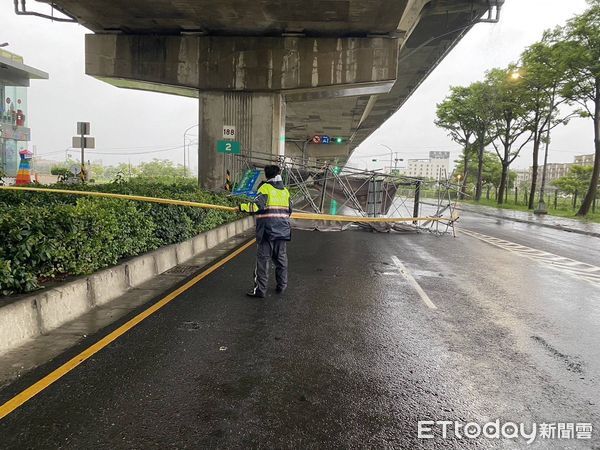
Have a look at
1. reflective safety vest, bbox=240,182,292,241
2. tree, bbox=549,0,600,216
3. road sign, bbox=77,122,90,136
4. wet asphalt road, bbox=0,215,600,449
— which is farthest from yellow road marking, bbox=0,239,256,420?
tree, bbox=549,0,600,216

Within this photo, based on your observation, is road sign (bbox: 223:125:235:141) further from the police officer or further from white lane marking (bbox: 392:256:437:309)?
the police officer

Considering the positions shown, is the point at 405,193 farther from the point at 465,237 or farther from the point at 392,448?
the point at 392,448

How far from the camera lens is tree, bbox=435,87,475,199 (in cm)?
4659

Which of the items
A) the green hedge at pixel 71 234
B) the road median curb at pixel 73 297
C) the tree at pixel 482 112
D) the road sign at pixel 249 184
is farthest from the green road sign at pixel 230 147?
the tree at pixel 482 112

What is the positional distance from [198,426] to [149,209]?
516cm

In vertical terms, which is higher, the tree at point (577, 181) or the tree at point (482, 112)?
the tree at point (482, 112)

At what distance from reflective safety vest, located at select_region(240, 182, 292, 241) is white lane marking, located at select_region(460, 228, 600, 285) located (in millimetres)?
6126

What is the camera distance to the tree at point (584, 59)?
24312 mm

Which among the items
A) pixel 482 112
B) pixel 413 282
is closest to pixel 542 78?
pixel 482 112

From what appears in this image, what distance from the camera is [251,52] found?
56.6 ft

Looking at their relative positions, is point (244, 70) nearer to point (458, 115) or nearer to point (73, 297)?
point (73, 297)

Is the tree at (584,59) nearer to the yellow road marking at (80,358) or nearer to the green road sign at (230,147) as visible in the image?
the green road sign at (230,147)

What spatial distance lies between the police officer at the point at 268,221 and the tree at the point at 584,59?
26541 mm

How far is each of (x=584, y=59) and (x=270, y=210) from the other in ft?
89.5
